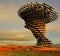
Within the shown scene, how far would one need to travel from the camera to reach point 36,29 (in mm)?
88562

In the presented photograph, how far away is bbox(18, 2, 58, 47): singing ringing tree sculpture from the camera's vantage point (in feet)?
291

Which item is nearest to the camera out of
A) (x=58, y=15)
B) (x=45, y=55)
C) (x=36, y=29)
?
(x=45, y=55)

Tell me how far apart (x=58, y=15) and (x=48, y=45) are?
17.8 meters

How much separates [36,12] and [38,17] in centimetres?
310

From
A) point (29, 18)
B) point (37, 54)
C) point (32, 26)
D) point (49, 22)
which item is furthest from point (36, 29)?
point (37, 54)

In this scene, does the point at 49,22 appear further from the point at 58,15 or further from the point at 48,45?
the point at 48,45

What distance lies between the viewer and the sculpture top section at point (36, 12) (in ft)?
296

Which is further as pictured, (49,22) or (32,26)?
(49,22)

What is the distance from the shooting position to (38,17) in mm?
92500

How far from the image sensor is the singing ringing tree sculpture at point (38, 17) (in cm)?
8881

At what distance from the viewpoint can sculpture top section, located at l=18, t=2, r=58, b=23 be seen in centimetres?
9025

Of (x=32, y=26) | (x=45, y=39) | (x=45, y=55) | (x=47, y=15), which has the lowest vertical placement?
(x=45, y=55)

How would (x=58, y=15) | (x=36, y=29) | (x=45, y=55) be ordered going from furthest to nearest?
(x=58, y=15), (x=36, y=29), (x=45, y=55)

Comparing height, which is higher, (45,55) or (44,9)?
(44,9)
